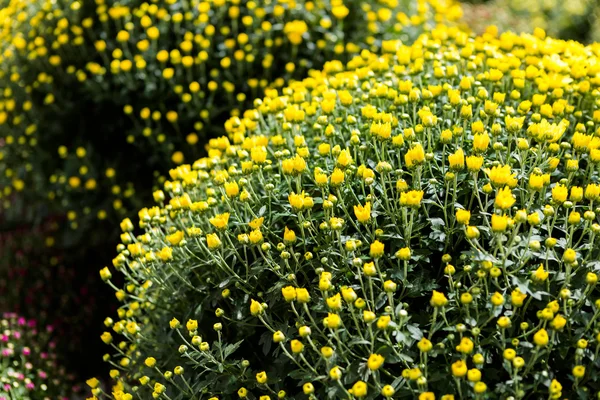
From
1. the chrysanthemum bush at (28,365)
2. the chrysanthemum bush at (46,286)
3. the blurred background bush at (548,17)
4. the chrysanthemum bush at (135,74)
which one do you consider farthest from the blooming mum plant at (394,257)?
the blurred background bush at (548,17)

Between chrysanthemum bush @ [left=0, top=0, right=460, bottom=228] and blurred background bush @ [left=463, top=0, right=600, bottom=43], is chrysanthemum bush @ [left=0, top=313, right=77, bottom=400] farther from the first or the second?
blurred background bush @ [left=463, top=0, right=600, bottom=43]

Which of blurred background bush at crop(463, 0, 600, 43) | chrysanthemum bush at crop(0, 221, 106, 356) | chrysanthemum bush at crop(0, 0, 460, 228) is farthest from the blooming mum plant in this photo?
blurred background bush at crop(463, 0, 600, 43)

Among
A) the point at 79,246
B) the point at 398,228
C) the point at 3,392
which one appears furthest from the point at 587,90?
the point at 79,246

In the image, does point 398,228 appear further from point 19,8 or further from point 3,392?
point 19,8

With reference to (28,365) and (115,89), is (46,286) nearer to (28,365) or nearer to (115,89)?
(28,365)

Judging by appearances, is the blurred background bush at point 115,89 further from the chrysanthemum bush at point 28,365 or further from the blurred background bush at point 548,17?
the blurred background bush at point 548,17

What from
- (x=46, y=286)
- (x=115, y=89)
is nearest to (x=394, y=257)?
(x=115, y=89)

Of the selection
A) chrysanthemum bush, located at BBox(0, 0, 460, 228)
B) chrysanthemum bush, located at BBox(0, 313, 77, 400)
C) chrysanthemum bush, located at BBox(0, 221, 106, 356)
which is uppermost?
chrysanthemum bush, located at BBox(0, 0, 460, 228)
